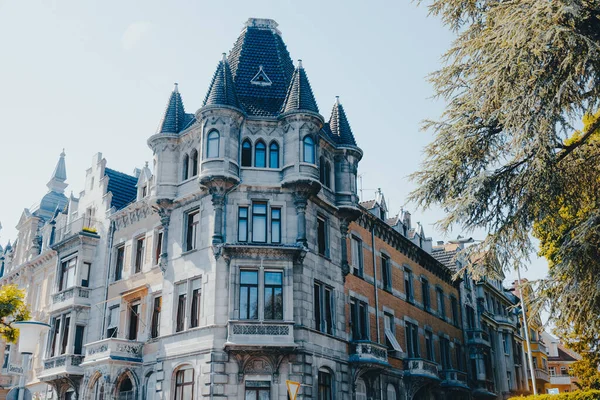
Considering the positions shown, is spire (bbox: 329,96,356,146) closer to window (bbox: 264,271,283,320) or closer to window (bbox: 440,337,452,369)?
window (bbox: 264,271,283,320)

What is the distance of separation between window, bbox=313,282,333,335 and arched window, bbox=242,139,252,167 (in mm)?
6411

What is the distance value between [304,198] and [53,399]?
19302 millimetres

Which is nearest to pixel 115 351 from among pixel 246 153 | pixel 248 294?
pixel 248 294

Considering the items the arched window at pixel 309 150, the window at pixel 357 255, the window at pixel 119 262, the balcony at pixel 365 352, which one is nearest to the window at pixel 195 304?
the arched window at pixel 309 150

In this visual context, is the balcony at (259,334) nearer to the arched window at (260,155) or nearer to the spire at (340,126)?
the arched window at (260,155)

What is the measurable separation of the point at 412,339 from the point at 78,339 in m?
19.2

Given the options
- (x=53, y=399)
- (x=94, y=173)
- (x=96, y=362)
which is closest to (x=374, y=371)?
(x=96, y=362)

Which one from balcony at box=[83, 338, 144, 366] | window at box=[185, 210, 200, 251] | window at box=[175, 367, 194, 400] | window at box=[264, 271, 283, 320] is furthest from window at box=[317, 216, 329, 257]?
balcony at box=[83, 338, 144, 366]

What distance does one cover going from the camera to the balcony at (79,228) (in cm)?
3744

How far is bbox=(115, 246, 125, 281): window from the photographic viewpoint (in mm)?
35219

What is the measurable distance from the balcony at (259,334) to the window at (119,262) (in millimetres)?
10987

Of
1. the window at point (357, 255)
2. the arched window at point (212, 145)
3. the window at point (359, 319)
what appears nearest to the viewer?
the arched window at point (212, 145)

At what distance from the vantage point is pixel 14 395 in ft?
49.2

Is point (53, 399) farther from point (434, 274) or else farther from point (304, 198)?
point (434, 274)
